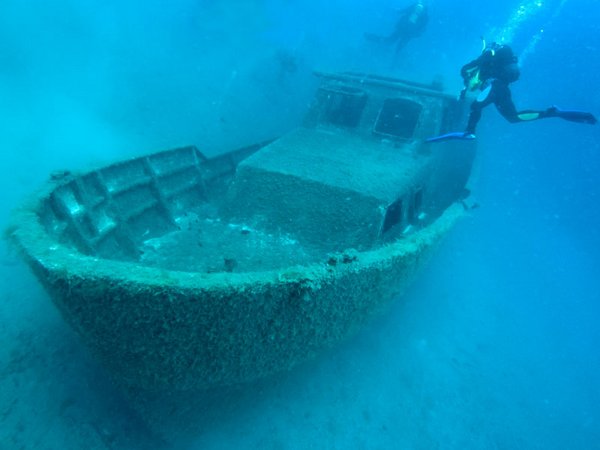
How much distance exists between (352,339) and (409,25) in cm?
1102

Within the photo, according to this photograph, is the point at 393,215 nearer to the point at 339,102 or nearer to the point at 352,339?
the point at 352,339

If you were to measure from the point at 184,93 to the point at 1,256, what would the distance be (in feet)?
29.5

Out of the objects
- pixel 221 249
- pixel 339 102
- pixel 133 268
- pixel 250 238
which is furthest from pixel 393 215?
pixel 133 268

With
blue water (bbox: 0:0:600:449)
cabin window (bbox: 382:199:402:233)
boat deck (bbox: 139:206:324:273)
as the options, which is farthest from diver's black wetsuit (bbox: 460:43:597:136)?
boat deck (bbox: 139:206:324:273)

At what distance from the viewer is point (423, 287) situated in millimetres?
7848

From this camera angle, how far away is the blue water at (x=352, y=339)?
3.94 meters

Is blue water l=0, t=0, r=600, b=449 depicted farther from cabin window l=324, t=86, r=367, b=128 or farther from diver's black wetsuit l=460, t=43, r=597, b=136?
cabin window l=324, t=86, r=367, b=128

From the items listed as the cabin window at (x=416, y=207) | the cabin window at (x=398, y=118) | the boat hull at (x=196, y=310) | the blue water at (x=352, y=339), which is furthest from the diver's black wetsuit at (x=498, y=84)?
the boat hull at (x=196, y=310)

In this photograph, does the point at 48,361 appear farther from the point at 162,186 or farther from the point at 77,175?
the point at 162,186

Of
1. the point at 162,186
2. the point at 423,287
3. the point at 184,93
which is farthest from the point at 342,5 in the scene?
the point at 162,186

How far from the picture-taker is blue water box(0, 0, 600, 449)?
3939 millimetres

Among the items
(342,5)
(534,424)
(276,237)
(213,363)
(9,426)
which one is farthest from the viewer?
(342,5)

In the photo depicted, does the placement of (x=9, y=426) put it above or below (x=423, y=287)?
above

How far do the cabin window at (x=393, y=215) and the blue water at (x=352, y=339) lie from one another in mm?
1866
